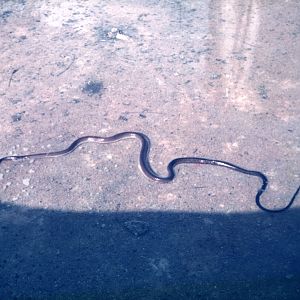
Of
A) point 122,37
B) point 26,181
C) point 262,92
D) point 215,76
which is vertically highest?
point 122,37

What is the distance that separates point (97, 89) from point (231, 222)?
4.39 m

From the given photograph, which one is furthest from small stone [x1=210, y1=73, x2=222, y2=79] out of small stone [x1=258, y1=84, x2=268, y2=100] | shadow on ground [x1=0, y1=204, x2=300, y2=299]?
shadow on ground [x1=0, y1=204, x2=300, y2=299]

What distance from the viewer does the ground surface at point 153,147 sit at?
192 inches

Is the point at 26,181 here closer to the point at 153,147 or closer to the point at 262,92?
the point at 153,147

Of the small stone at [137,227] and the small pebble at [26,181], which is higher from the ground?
the small pebble at [26,181]

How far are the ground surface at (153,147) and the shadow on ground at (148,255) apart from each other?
0.02 meters

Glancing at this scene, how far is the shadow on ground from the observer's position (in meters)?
4.66

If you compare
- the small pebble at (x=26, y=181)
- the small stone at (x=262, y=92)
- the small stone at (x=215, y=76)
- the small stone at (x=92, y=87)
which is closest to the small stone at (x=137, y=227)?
the small pebble at (x=26, y=181)

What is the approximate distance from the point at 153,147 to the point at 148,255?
234cm

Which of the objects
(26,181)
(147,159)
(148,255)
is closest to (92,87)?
(147,159)

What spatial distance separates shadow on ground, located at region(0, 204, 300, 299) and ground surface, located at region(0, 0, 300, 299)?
0.02 metres

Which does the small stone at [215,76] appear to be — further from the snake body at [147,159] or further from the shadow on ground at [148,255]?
the shadow on ground at [148,255]

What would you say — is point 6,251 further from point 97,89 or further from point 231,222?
point 97,89

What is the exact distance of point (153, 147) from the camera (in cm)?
674
